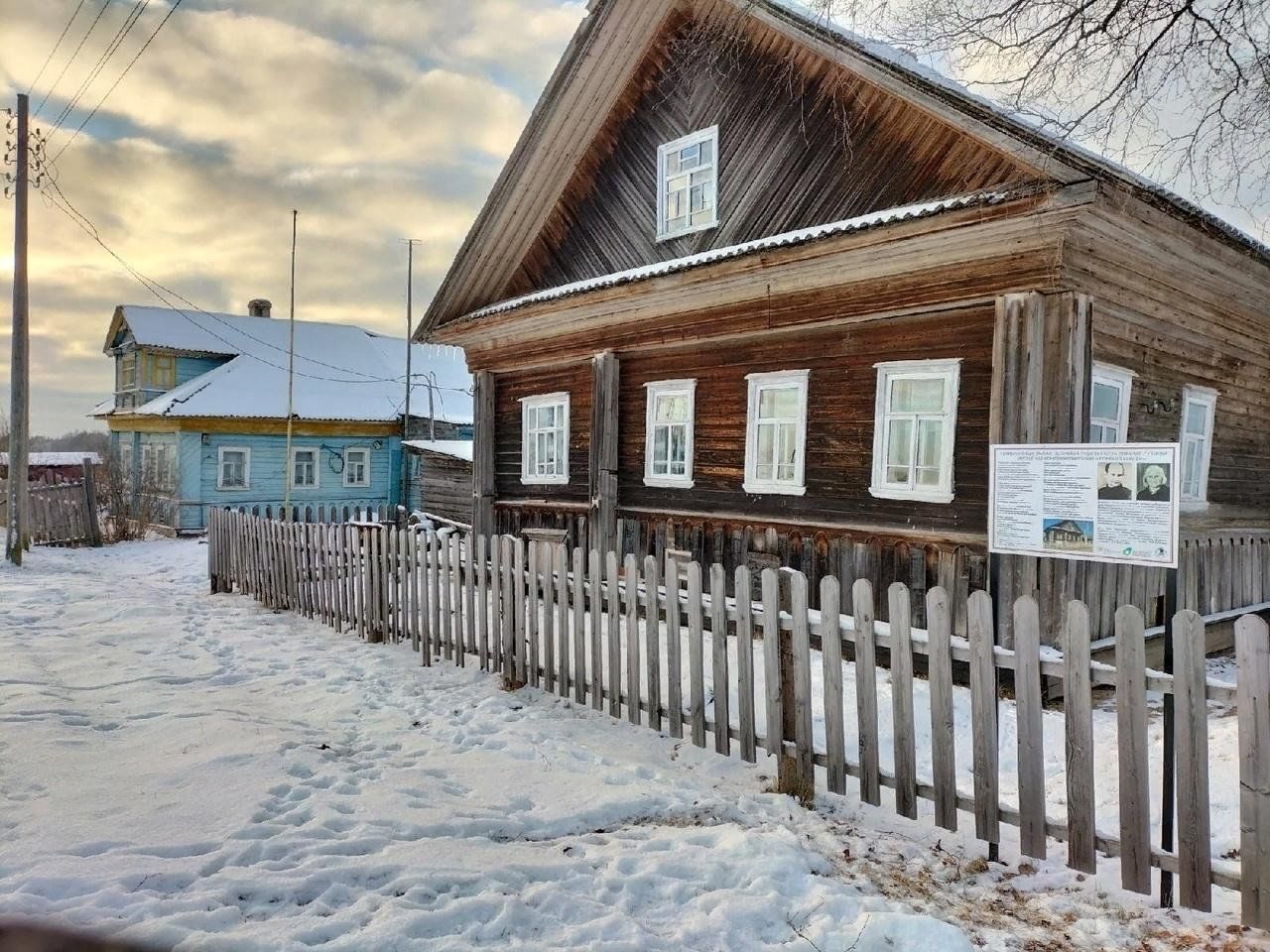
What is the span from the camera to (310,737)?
16.3ft

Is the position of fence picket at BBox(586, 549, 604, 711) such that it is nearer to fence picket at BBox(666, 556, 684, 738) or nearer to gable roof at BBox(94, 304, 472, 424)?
fence picket at BBox(666, 556, 684, 738)

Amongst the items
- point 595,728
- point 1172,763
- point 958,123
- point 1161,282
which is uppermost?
point 958,123

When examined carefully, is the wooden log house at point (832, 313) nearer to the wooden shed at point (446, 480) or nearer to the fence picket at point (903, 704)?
the fence picket at point (903, 704)

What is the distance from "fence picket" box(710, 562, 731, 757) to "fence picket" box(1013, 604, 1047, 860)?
1753 millimetres

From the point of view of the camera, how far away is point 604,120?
38.5 ft

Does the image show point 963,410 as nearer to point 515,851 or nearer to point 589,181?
point 515,851

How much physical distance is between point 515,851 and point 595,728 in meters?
2.15

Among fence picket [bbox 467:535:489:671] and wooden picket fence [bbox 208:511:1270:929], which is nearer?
wooden picket fence [bbox 208:511:1270:929]

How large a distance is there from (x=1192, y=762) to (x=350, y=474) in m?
26.8

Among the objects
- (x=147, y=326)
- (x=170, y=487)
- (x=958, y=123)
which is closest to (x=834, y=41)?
(x=958, y=123)

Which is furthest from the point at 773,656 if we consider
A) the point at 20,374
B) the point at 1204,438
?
the point at 20,374

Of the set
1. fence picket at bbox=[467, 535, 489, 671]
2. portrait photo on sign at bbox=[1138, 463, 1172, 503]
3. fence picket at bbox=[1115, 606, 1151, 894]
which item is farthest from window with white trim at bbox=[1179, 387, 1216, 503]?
fence picket at bbox=[467, 535, 489, 671]

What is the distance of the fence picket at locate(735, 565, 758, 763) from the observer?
489 cm

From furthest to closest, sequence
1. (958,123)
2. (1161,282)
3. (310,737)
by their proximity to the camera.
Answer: (1161,282) → (958,123) → (310,737)
